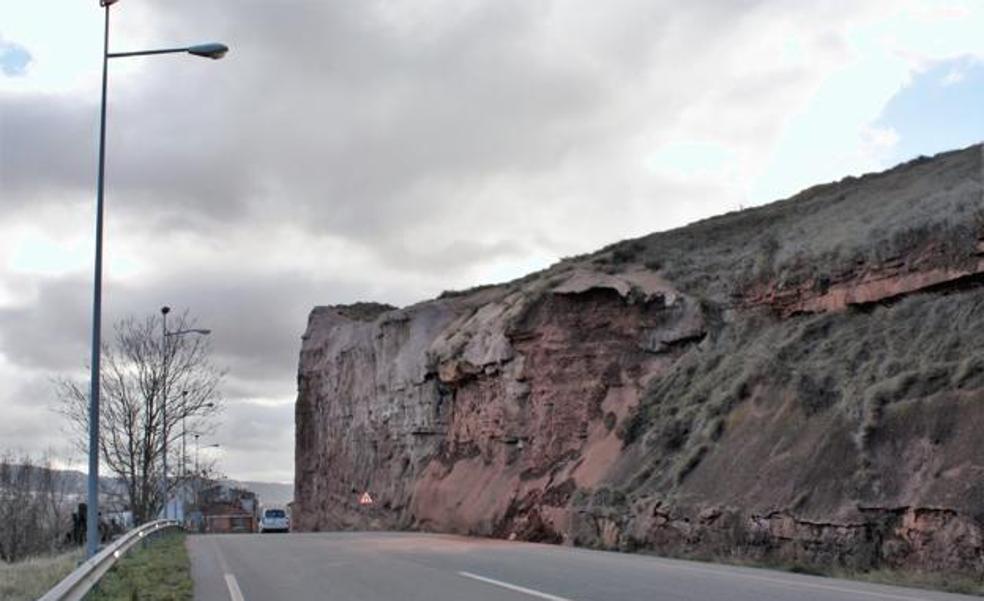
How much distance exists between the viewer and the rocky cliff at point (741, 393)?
60.1 feet

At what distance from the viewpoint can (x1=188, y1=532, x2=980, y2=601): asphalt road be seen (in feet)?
42.6

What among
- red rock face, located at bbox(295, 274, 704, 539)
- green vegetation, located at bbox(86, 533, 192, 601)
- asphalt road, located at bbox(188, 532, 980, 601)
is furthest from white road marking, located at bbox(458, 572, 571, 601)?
red rock face, located at bbox(295, 274, 704, 539)

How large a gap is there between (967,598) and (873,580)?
2789 millimetres

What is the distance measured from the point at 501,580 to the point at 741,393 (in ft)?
42.4

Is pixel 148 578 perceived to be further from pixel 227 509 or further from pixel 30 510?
pixel 227 509

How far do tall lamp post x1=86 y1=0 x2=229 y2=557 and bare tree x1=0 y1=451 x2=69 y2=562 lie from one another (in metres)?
26.6

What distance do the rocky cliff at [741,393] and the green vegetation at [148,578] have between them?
10642mm

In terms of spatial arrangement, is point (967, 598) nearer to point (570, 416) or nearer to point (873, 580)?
point (873, 580)

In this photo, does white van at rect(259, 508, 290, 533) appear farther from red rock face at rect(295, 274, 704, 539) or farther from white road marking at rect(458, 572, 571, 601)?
white road marking at rect(458, 572, 571, 601)

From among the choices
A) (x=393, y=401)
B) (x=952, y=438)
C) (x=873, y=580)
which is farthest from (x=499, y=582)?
(x=393, y=401)

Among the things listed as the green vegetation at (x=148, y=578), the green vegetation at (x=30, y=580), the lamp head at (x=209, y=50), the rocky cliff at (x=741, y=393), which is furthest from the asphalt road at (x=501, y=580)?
the lamp head at (x=209, y=50)

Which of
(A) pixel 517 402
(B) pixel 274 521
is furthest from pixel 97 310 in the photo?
(B) pixel 274 521

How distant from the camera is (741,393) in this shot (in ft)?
86.7

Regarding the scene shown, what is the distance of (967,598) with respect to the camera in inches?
494
